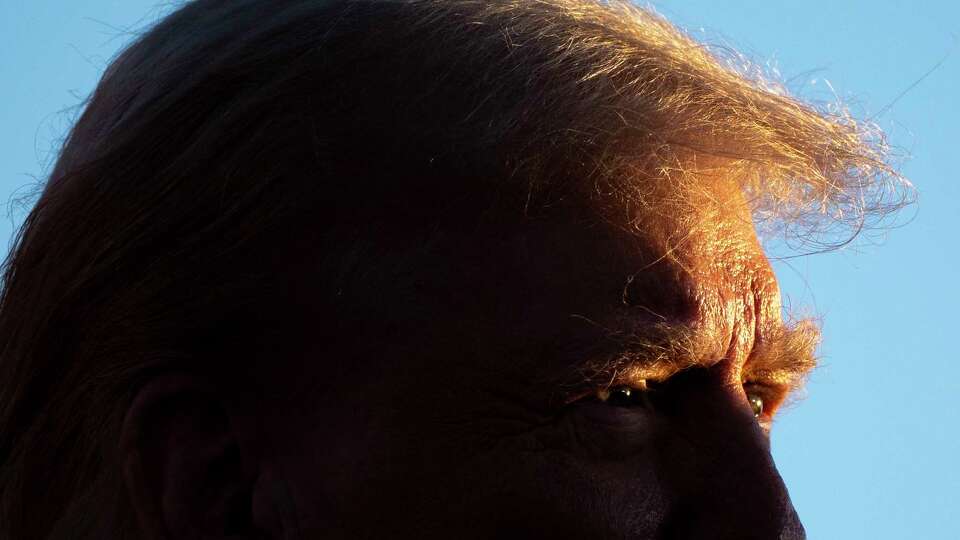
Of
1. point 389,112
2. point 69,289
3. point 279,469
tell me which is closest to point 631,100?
point 389,112

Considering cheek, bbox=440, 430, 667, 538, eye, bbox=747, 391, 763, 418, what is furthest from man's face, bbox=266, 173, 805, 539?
eye, bbox=747, 391, 763, 418

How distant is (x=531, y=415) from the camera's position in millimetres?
1973

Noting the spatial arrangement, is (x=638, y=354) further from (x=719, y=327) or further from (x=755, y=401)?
(x=755, y=401)

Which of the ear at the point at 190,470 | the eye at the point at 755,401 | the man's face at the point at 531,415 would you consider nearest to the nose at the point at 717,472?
the man's face at the point at 531,415

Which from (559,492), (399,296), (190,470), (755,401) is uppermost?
(399,296)

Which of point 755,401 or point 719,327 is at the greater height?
point 719,327

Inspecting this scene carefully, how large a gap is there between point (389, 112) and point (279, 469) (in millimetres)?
622

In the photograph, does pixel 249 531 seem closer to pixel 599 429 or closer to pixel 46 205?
pixel 599 429

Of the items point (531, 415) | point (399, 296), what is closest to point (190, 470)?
point (399, 296)

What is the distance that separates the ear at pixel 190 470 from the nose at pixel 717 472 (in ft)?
2.04

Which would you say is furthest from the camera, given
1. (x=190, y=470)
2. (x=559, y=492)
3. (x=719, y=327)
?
(x=719, y=327)

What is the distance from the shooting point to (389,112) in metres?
2.15

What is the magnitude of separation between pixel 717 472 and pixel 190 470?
83 centimetres

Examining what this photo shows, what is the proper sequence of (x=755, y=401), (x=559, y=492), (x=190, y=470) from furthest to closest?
(x=755, y=401), (x=190, y=470), (x=559, y=492)
